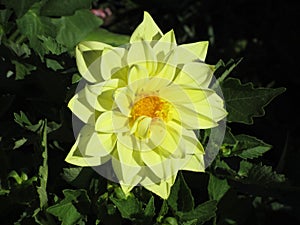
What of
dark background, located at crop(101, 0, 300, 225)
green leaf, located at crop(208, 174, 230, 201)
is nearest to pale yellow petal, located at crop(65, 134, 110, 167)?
green leaf, located at crop(208, 174, 230, 201)

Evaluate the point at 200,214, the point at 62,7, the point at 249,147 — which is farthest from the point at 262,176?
the point at 62,7

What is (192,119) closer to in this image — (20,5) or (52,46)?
(52,46)

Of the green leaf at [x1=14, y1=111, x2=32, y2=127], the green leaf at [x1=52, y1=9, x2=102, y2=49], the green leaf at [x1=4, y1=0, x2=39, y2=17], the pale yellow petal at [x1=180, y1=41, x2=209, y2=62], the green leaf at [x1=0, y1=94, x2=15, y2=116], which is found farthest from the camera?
the green leaf at [x1=52, y1=9, x2=102, y2=49]

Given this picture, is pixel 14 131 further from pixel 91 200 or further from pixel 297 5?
pixel 297 5

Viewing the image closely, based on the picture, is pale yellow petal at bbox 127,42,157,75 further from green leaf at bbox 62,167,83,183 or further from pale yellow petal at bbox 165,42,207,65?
green leaf at bbox 62,167,83,183

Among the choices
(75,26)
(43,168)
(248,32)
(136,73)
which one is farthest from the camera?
(248,32)

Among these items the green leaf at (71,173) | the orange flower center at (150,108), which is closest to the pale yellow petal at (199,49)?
the orange flower center at (150,108)
